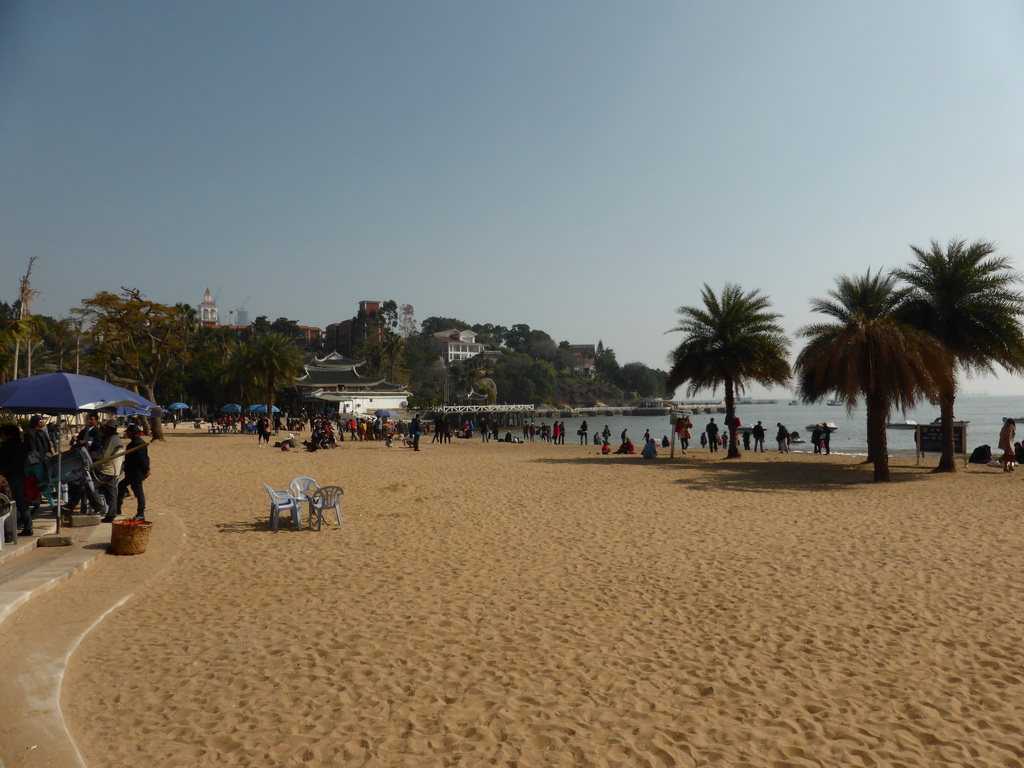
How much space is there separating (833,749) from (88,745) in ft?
14.8

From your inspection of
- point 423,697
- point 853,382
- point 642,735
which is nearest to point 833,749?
point 642,735

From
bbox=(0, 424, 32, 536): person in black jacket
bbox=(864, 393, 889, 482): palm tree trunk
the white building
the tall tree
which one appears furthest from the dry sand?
the white building

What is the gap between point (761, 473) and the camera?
20.1 m

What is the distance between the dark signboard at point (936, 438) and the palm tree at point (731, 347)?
186 inches

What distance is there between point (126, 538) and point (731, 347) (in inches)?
861

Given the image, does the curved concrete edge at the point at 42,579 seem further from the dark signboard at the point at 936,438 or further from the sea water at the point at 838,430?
the dark signboard at the point at 936,438

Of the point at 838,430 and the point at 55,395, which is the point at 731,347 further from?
the point at 838,430

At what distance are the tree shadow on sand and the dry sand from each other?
5.16 metres

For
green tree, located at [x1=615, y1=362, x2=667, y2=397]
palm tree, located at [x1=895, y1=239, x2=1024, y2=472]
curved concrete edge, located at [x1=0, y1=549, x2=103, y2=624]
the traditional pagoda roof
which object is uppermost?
green tree, located at [x1=615, y1=362, x2=667, y2=397]

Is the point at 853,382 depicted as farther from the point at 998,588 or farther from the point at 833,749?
the point at 833,749

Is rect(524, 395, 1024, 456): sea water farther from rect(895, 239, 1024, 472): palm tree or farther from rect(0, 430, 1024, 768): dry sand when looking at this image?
rect(0, 430, 1024, 768): dry sand

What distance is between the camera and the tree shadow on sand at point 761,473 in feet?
56.4

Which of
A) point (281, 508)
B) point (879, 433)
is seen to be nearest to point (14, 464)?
point (281, 508)

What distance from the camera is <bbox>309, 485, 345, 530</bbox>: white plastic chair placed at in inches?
431
